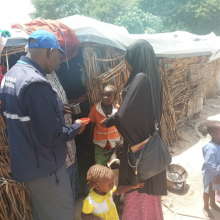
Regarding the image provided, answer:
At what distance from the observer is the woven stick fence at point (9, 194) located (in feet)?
6.73

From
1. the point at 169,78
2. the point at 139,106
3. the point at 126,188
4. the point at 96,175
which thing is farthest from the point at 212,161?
the point at 169,78

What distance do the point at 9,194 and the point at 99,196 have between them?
39.4 inches

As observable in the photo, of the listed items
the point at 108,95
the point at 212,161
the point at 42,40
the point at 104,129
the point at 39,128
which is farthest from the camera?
the point at 104,129

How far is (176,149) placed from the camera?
4.77m

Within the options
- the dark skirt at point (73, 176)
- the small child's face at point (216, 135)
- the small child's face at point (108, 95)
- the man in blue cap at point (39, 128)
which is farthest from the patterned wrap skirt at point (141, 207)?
the small child's face at point (108, 95)

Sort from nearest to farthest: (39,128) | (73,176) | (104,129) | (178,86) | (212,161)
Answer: (39,128) → (212,161) → (73,176) → (104,129) → (178,86)

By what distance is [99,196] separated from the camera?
187cm

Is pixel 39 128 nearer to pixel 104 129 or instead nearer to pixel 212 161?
pixel 104 129

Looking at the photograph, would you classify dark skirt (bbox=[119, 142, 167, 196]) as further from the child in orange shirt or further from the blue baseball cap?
the blue baseball cap

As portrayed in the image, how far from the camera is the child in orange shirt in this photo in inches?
113

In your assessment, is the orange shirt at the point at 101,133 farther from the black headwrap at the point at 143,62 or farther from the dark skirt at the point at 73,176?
the black headwrap at the point at 143,62

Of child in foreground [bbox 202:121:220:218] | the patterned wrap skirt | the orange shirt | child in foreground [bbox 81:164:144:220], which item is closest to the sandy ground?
child in foreground [bbox 202:121:220:218]

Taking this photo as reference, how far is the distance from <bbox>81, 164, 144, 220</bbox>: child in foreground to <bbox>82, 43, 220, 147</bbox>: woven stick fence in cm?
163

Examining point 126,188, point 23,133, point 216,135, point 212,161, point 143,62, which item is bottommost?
point 212,161
